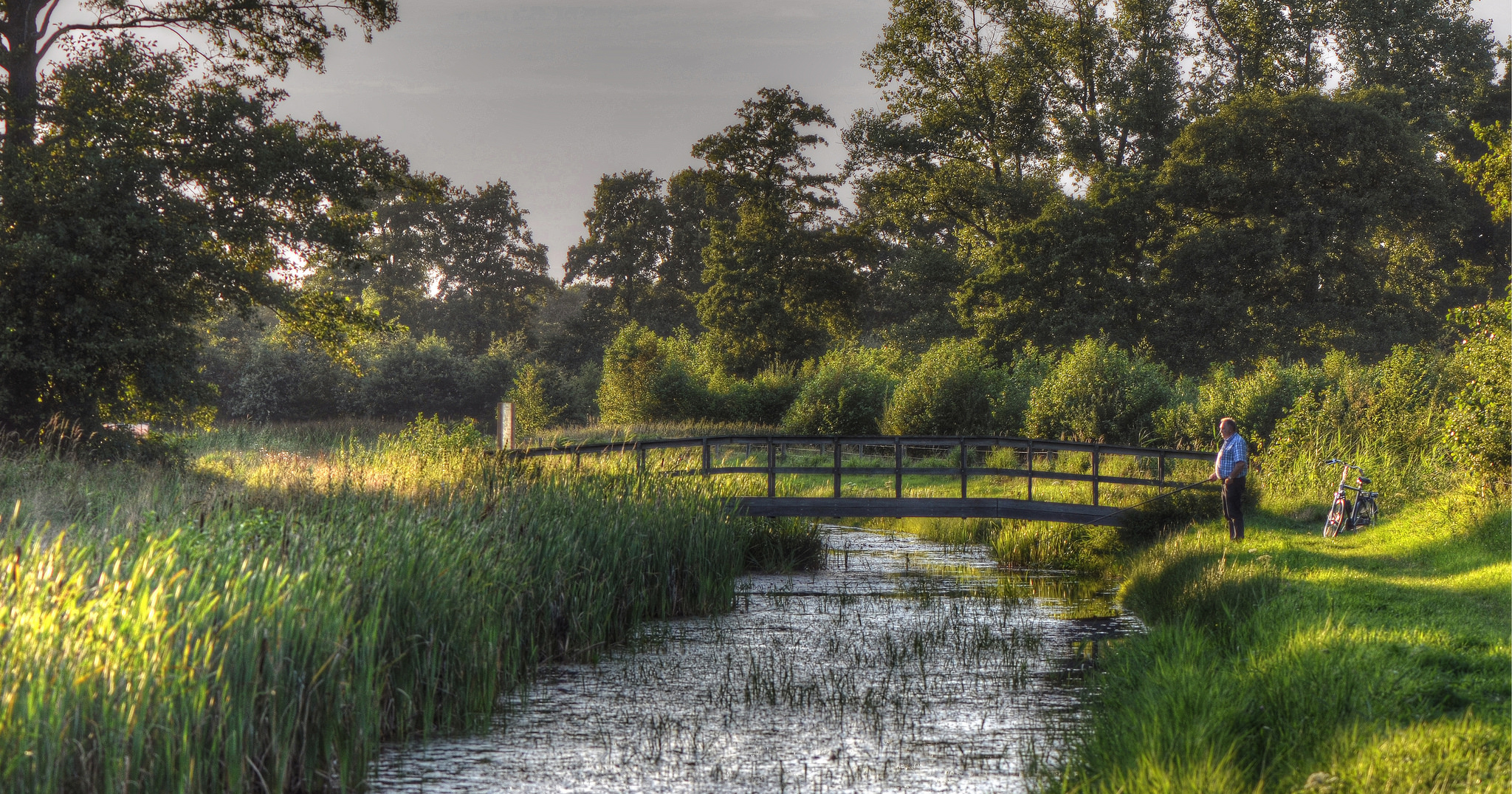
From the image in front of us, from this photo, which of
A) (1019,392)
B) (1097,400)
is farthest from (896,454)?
(1019,392)

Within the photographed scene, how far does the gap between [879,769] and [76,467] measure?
42.6 ft

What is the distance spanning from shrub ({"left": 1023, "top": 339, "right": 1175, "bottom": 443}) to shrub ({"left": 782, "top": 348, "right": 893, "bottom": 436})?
534 centimetres

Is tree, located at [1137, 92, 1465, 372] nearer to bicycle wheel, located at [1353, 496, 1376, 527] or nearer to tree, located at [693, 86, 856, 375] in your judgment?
tree, located at [693, 86, 856, 375]

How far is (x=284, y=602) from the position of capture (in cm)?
612

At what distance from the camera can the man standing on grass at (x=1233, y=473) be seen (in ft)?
45.2

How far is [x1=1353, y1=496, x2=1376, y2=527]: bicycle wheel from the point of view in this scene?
1386 cm

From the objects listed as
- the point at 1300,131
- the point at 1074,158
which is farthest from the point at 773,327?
the point at 1300,131

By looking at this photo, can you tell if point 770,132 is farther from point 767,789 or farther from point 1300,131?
point 767,789

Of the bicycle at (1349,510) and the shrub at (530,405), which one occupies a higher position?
the shrub at (530,405)

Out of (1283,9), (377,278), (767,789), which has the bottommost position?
(767,789)

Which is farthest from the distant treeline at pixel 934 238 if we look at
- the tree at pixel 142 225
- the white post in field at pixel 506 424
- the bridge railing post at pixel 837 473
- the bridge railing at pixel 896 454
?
the bridge railing post at pixel 837 473

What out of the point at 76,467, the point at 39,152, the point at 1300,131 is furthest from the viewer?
the point at 1300,131

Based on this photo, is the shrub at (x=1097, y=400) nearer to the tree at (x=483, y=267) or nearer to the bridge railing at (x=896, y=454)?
the bridge railing at (x=896, y=454)

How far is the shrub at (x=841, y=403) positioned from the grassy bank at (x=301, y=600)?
17.7m
